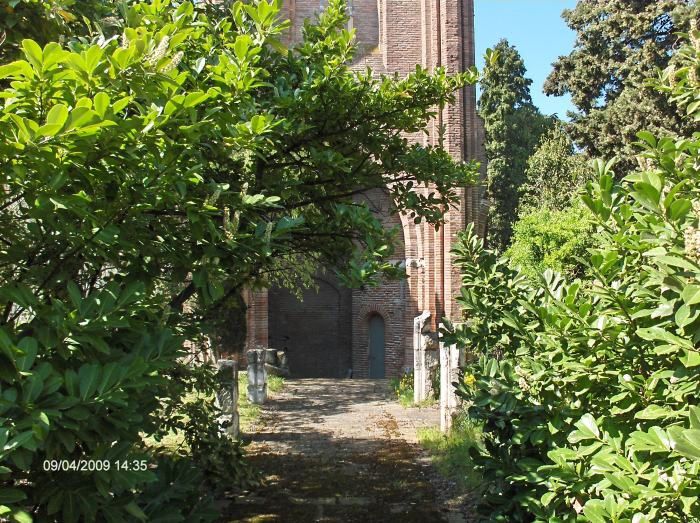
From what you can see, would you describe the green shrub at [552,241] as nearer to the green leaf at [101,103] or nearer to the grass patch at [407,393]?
the grass patch at [407,393]

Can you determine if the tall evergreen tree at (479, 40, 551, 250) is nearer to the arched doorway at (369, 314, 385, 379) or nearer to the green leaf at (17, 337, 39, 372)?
the arched doorway at (369, 314, 385, 379)

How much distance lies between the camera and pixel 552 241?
1568 centimetres

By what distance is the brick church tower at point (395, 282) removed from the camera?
1564 centimetres

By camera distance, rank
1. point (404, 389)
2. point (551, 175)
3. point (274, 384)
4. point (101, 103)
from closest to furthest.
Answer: point (101, 103)
point (404, 389)
point (274, 384)
point (551, 175)

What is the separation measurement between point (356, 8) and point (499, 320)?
55.2ft

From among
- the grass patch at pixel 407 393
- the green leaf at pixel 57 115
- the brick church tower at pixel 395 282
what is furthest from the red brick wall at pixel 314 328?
the green leaf at pixel 57 115

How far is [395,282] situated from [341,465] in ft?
38.4

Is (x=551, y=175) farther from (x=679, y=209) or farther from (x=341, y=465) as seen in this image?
(x=679, y=209)

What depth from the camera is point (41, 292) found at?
260cm

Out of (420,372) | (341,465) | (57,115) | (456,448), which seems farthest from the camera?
(420,372)

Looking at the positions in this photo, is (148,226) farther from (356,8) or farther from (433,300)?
(356,8)

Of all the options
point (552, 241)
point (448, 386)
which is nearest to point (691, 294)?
point (448, 386)

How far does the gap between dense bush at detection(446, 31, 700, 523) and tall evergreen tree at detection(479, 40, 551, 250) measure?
77.5 feet

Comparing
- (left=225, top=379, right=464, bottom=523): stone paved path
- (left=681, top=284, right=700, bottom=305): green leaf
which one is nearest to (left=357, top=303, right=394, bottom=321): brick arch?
(left=225, top=379, right=464, bottom=523): stone paved path
